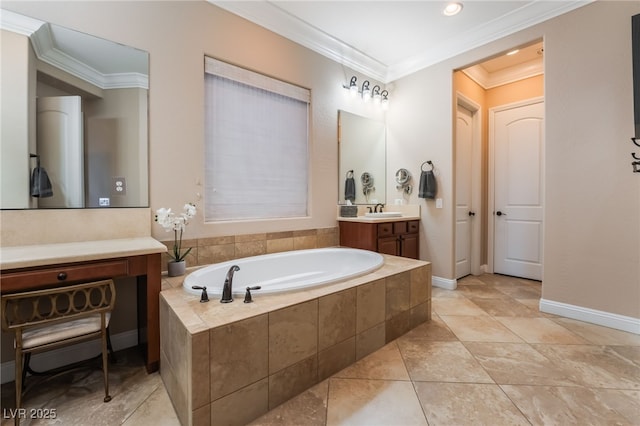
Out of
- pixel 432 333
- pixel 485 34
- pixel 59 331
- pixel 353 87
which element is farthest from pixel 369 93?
pixel 59 331

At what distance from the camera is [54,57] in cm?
172

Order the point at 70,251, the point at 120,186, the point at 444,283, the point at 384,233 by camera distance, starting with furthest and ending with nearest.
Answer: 1. the point at 444,283
2. the point at 384,233
3. the point at 120,186
4. the point at 70,251

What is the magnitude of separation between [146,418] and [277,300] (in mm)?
824

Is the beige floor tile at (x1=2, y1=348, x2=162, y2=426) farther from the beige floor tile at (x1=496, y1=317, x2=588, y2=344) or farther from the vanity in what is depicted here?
the beige floor tile at (x1=496, y1=317, x2=588, y2=344)

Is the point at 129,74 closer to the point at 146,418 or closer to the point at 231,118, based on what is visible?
the point at 231,118

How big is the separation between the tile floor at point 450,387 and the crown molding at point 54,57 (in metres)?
1.90

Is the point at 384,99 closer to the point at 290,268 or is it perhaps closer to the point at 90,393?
the point at 290,268

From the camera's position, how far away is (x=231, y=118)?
2.51 meters

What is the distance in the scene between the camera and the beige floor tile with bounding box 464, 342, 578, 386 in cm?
159

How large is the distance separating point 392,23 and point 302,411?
333 centimetres

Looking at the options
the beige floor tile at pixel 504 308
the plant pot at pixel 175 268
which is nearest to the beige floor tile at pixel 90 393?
the plant pot at pixel 175 268

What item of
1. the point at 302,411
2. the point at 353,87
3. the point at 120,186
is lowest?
the point at 302,411

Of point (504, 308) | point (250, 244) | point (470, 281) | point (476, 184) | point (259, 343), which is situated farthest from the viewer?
point (476, 184)

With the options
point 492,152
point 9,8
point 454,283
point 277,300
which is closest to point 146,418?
point 277,300
